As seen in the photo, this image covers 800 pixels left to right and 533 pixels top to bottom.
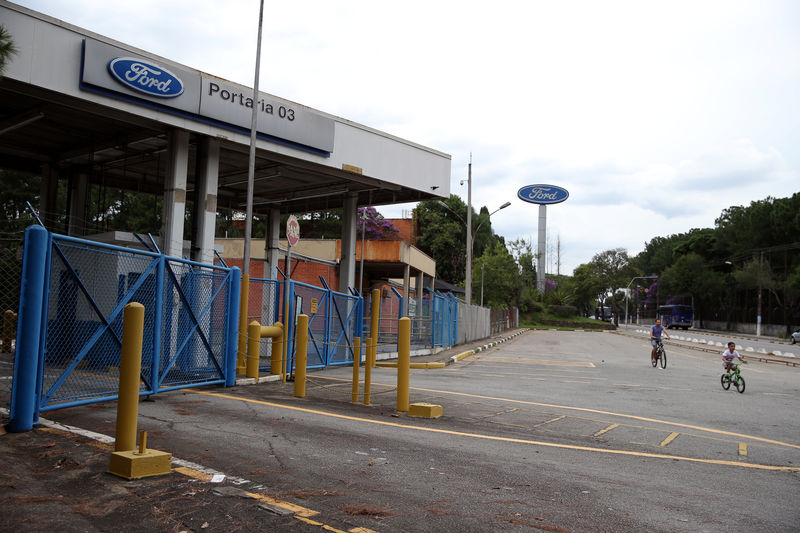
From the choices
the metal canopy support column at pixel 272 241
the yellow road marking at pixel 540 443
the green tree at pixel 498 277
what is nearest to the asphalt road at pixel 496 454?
the yellow road marking at pixel 540 443

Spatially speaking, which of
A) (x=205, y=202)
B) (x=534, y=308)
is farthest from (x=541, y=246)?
(x=205, y=202)

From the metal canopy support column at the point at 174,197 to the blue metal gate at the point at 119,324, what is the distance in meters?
4.31

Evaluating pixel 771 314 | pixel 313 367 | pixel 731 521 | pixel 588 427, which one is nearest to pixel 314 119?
pixel 313 367

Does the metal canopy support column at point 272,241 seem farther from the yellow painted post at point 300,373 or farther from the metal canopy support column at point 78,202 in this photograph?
the yellow painted post at point 300,373

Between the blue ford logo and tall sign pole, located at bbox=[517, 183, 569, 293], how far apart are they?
66.0 metres

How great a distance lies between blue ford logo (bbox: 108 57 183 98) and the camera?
44.9 feet

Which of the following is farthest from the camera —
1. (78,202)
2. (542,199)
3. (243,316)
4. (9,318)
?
(542,199)

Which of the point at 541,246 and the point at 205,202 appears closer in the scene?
the point at 205,202

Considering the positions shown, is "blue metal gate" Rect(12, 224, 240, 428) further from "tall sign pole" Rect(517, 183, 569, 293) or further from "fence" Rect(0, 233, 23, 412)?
"tall sign pole" Rect(517, 183, 569, 293)

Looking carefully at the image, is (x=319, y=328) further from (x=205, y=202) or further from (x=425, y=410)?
(x=425, y=410)

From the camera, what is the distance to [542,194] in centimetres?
7894

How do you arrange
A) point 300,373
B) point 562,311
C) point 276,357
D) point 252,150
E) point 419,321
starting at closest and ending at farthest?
point 300,373
point 276,357
point 252,150
point 419,321
point 562,311

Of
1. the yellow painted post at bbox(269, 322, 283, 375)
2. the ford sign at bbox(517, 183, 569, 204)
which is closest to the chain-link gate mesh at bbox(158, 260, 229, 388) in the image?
the yellow painted post at bbox(269, 322, 283, 375)

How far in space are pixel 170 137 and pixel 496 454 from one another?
1243 centimetres
